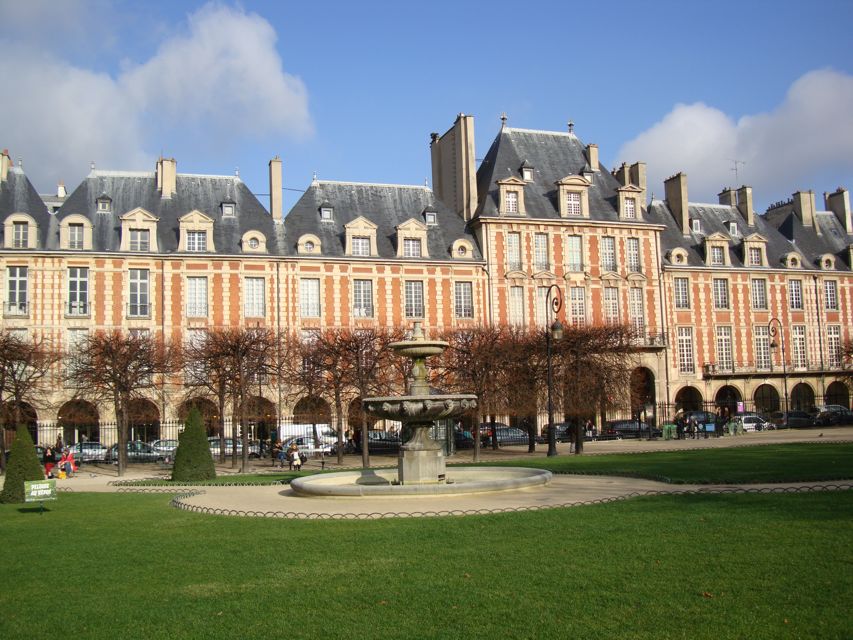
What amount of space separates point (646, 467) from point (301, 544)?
11.5 metres

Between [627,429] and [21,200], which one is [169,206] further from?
[627,429]

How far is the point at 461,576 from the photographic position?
7.95 meters

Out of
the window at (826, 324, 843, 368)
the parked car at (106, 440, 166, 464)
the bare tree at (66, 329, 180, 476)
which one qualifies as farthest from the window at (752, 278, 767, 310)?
the parked car at (106, 440, 166, 464)

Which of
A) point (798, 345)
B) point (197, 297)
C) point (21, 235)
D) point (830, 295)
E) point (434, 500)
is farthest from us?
point (830, 295)

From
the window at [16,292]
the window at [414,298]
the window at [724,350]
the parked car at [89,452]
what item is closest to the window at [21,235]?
the window at [16,292]

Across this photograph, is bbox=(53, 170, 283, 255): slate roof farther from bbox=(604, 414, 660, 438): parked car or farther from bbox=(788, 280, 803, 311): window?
bbox=(788, 280, 803, 311): window

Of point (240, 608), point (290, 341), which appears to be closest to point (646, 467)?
point (240, 608)

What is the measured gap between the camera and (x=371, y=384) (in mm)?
32375

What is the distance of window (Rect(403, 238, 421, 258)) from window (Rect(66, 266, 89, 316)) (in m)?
13.5

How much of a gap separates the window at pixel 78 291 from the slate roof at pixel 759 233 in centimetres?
2682

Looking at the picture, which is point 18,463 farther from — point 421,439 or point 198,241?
point 198,241

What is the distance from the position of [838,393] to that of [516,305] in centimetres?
1957

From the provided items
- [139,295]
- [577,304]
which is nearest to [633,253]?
[577,304]

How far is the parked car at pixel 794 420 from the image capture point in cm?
4182
